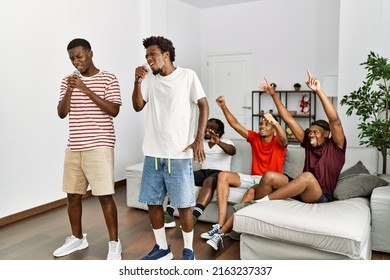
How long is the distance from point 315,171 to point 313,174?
0.03 m

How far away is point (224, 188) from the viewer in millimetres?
2814

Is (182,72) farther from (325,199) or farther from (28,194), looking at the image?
(28,194)

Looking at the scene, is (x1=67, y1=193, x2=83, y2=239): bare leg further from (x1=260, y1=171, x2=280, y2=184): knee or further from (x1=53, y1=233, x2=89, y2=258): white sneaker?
(x1=260, y1=171, x2=280, y2=184): knee

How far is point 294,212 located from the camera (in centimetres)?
219

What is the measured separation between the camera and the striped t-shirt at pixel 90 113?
2.22 metres

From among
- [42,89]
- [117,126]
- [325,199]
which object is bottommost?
[325,199]

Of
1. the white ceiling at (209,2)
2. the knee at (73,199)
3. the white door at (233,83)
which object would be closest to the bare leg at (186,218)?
the knee at (73,199)

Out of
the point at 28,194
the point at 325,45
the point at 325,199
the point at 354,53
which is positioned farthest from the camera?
the point at 325,45

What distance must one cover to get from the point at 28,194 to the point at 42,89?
0.91m

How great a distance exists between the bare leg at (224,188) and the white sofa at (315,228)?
40cm

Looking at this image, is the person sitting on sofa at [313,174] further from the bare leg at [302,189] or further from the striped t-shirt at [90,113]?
the striped t-shirt at [90,113]

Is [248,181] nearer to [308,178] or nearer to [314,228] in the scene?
[308,178]

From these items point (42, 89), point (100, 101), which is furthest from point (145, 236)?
point (42, 89)

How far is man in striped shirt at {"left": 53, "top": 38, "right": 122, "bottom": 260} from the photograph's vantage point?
2.19 m
